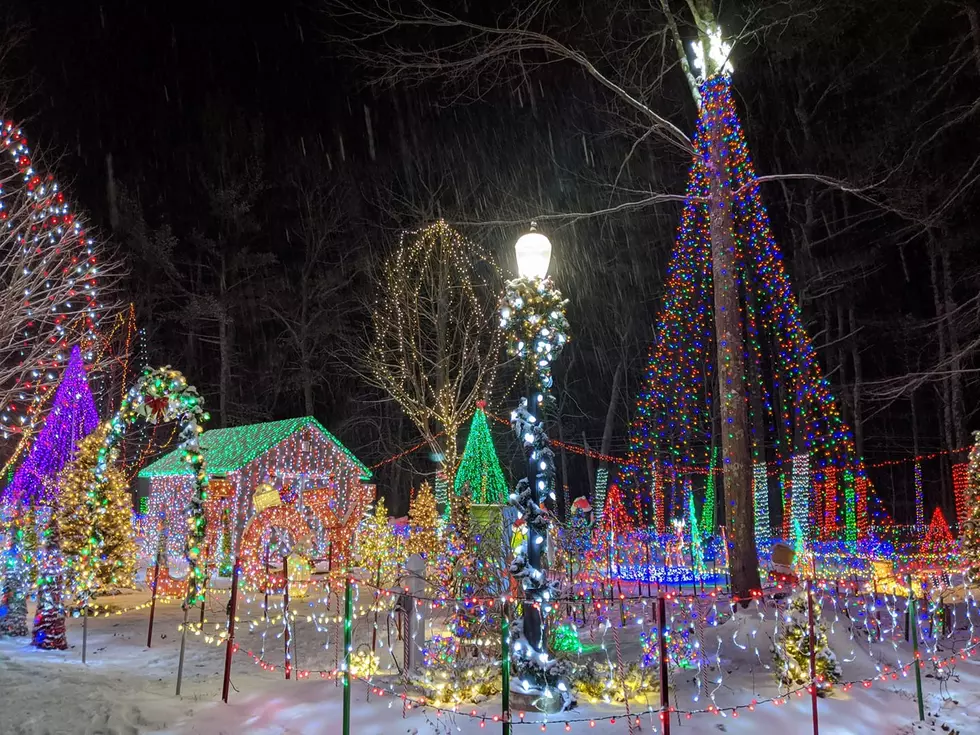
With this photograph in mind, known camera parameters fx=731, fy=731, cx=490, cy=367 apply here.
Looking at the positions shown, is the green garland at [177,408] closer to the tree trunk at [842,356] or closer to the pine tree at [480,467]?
the pine tree at [480,467]

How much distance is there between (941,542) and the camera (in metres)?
18.1

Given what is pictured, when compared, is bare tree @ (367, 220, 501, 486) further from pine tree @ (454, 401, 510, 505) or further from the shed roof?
the shed roof

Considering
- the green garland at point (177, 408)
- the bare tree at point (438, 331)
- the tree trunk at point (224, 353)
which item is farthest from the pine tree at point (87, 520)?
the tree trunk at point (224, 353)

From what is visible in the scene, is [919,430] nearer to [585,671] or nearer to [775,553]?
[775,553]

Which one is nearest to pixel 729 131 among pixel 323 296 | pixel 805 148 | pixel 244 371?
pixel 805 148

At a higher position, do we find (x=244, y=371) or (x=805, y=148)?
(x=805, y=148)

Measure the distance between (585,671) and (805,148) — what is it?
18.5 meters

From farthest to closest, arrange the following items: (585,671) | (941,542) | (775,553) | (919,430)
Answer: (919,430), (941,542), (775,553), (585,671)

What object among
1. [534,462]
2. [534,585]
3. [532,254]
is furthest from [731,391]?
[534,585]

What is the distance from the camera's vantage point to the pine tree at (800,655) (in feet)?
23.5

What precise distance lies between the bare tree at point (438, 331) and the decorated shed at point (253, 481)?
2955 millimetres

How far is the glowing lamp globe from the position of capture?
6969 mm

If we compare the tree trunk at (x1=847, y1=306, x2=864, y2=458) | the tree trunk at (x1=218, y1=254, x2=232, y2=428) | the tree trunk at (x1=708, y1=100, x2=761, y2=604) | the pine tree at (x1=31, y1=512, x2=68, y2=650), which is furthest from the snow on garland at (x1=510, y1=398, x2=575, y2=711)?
the tree trunk at (x1=218, y1=254, x2=232, y2=428)

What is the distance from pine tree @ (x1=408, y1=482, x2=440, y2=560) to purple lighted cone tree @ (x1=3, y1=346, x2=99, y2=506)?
24.0ft
